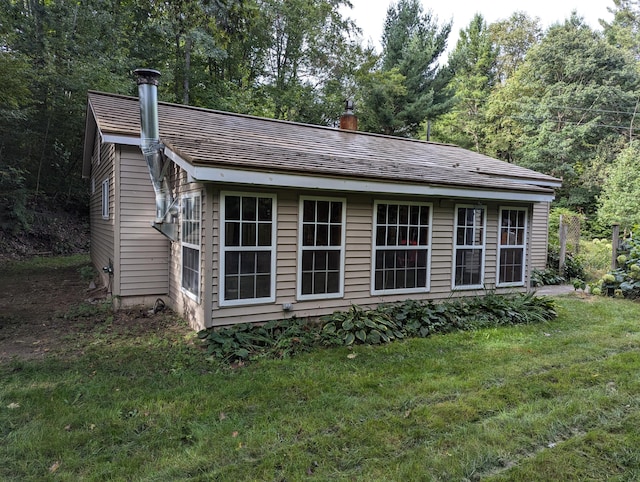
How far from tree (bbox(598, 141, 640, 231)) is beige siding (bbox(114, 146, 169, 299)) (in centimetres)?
1968

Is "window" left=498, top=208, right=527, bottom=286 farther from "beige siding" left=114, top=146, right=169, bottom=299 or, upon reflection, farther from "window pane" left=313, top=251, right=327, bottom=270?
"beige siding" left=114, top=146, right=169, bottom=299

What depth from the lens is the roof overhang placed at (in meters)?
4.88

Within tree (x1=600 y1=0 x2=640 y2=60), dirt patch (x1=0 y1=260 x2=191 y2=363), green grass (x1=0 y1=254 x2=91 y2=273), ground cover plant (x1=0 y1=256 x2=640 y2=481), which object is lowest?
green grass (x1=0 y1=254 x2=91 y2=273)

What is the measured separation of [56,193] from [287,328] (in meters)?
17.0

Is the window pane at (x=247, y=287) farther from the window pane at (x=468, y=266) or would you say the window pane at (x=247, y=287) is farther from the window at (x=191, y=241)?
the window pane at (x=468, y=266)

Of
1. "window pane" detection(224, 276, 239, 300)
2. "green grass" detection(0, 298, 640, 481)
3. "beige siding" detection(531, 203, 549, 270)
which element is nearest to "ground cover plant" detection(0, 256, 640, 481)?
"green grass" detection(0, 298, 640, 481)

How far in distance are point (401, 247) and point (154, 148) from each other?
14.4ft

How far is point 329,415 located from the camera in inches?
132

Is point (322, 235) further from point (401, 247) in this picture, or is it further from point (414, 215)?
point (414, 215)

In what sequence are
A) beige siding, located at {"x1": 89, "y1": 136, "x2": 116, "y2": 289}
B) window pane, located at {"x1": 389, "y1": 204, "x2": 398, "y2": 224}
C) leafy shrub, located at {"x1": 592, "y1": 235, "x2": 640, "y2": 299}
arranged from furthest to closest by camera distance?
leafy shrub, located at {"x1": 592, "y1": 235, "x2": 640, "y2": 299} → beige siding, located at {"x1": 89, "y1": 136, "x2": 116, "y2": 289} → window pane, located at {"x1": 389, "y1": 204, "x2": 398, "y2": 224}

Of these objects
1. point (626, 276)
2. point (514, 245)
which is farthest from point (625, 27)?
point (514, 245)

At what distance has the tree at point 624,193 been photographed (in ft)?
58.6

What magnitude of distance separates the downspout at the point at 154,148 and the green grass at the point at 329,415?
216 centimetres

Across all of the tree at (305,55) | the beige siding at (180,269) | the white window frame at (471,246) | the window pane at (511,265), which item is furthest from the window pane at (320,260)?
the tree at (305,55)
